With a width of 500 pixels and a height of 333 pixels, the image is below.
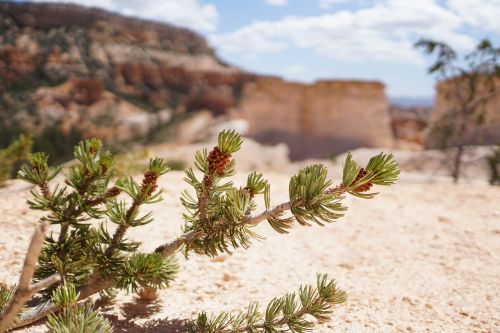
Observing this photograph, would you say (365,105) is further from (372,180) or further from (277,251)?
(372,180)

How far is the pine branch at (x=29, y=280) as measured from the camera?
1.33 m

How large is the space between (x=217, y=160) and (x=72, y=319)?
2.70ft

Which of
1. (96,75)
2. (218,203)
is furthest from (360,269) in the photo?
(96,75)

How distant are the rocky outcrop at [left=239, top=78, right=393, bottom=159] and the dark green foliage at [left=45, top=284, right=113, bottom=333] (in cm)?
2008

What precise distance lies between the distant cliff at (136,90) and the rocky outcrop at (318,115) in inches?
2.1

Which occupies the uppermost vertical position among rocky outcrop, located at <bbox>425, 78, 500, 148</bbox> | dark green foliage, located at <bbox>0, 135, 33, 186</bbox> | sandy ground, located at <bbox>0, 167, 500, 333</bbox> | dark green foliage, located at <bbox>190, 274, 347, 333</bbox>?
rocky outcrop, located at <bbox>425, 78, 500, 148</bbox>

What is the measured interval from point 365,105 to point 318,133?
2.94 metres

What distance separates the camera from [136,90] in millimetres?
52688

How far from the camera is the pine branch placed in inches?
52.5

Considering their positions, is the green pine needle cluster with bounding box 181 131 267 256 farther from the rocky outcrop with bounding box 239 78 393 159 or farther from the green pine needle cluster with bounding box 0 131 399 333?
the rocky outcrop with bounding box 239 78 393 159

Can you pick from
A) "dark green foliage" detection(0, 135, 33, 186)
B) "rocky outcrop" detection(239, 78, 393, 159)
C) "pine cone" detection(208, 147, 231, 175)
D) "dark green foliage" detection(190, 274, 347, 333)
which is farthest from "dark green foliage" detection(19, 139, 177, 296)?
"rocky outcrop" detection(239, 78, 393, 159)

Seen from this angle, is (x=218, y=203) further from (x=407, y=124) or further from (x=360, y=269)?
(x=407, y=124)

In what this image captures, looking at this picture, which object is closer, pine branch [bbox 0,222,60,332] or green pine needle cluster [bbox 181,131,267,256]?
pine branch [bbox 0,222,60,332]

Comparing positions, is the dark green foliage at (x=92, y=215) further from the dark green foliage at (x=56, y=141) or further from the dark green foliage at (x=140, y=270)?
the dark green foliage at (x=56, y=141)
